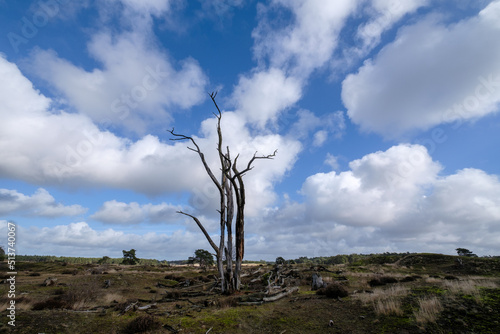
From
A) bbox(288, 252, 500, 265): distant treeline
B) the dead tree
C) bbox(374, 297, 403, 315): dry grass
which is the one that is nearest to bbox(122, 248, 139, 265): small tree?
bbox(288, 252, 500, 265): distant treeline

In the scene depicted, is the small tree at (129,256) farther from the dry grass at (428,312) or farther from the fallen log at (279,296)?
the dry grass at (428,312)

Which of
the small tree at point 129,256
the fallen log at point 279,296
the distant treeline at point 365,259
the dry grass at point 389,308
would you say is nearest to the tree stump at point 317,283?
the fallen log at point 279,296

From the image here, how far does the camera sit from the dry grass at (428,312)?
7188 millimetres

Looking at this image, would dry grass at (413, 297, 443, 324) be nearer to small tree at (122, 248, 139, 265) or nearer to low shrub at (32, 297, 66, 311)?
low shrub at (32, 297, 66, 311)

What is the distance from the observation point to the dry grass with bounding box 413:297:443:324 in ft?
23.6

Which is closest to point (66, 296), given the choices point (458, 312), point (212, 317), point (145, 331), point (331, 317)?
point (145, 331)

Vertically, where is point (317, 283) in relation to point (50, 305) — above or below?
above

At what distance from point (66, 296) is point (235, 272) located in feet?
31.8

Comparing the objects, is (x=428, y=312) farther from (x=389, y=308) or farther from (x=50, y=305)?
(x=50, y=305)

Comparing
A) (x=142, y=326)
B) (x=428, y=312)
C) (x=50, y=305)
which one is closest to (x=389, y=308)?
(x=428, y=312)

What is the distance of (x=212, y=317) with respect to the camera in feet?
31.2

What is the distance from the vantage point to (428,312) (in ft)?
24.5

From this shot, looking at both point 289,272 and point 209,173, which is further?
point 289,272

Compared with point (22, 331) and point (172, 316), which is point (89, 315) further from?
point (172, 316)
